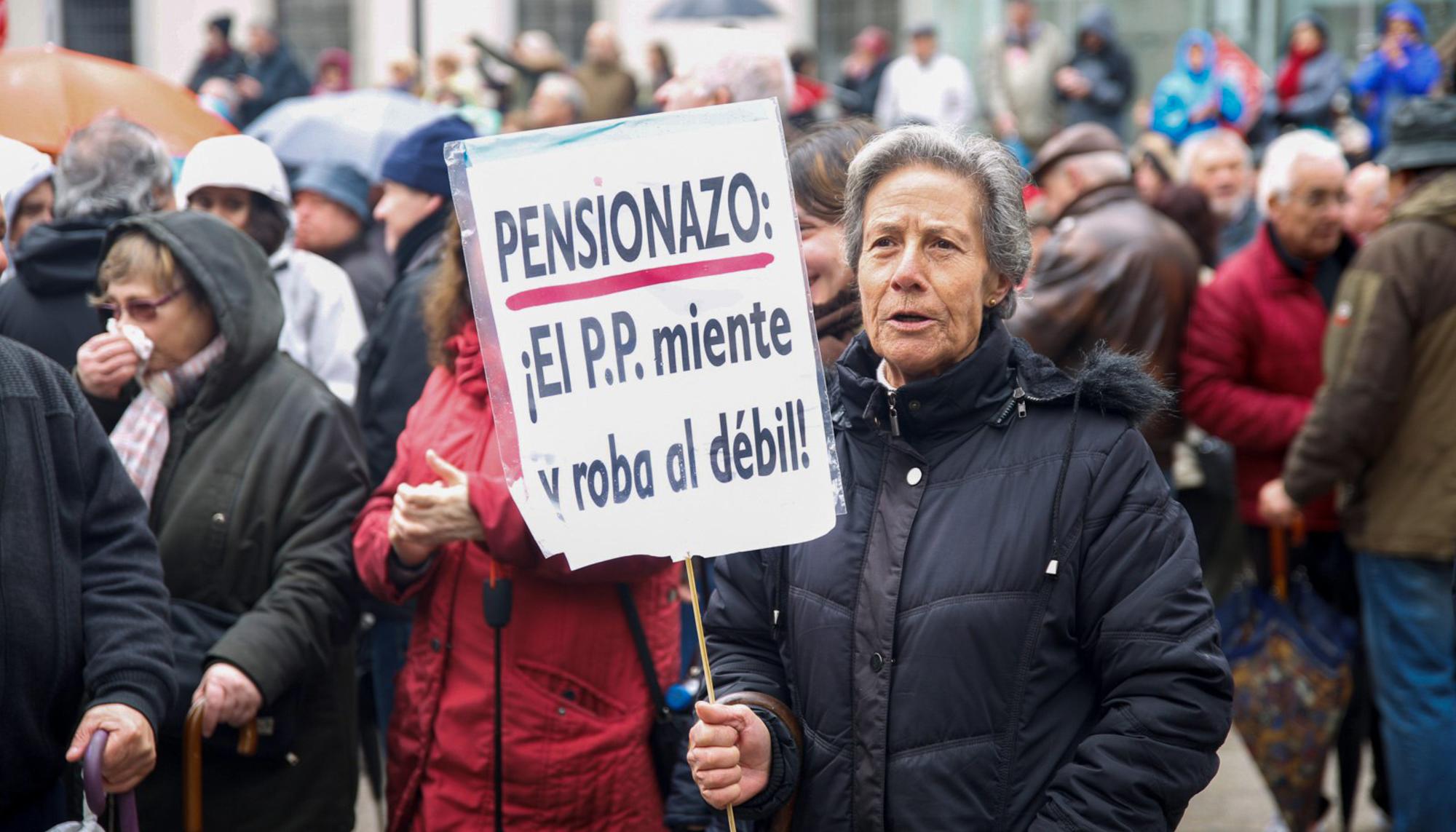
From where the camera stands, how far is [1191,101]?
12.1 m

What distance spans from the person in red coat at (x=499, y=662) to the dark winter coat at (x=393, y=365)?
1216 millimetres

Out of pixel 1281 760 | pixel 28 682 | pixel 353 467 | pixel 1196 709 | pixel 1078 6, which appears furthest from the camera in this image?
pixel 1078 6

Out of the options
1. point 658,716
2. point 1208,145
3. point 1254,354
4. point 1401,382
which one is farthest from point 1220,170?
point 658,716

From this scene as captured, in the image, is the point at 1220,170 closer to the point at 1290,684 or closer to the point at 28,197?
the point at 1290,684

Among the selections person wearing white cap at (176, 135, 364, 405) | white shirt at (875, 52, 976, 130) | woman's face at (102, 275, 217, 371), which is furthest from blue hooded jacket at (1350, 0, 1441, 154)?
woman's face at (102, 275, 217, 371)

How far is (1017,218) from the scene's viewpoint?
293 centimetres

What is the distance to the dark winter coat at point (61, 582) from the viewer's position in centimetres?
299

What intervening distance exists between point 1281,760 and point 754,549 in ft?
9.55

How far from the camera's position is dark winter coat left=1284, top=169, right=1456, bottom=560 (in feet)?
16.0

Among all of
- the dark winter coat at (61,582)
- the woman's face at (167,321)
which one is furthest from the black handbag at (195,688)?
the woman's face at (167,321)

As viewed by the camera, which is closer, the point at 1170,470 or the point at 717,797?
the point at 717,797

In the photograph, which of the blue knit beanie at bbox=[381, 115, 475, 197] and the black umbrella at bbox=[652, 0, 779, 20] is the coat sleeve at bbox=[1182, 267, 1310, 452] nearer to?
the blue knit beanie at bbox=[381, 115, 475, 197]

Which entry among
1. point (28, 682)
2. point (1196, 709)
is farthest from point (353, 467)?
point (1196, 709)

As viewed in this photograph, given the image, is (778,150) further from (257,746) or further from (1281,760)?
(1281,760)
